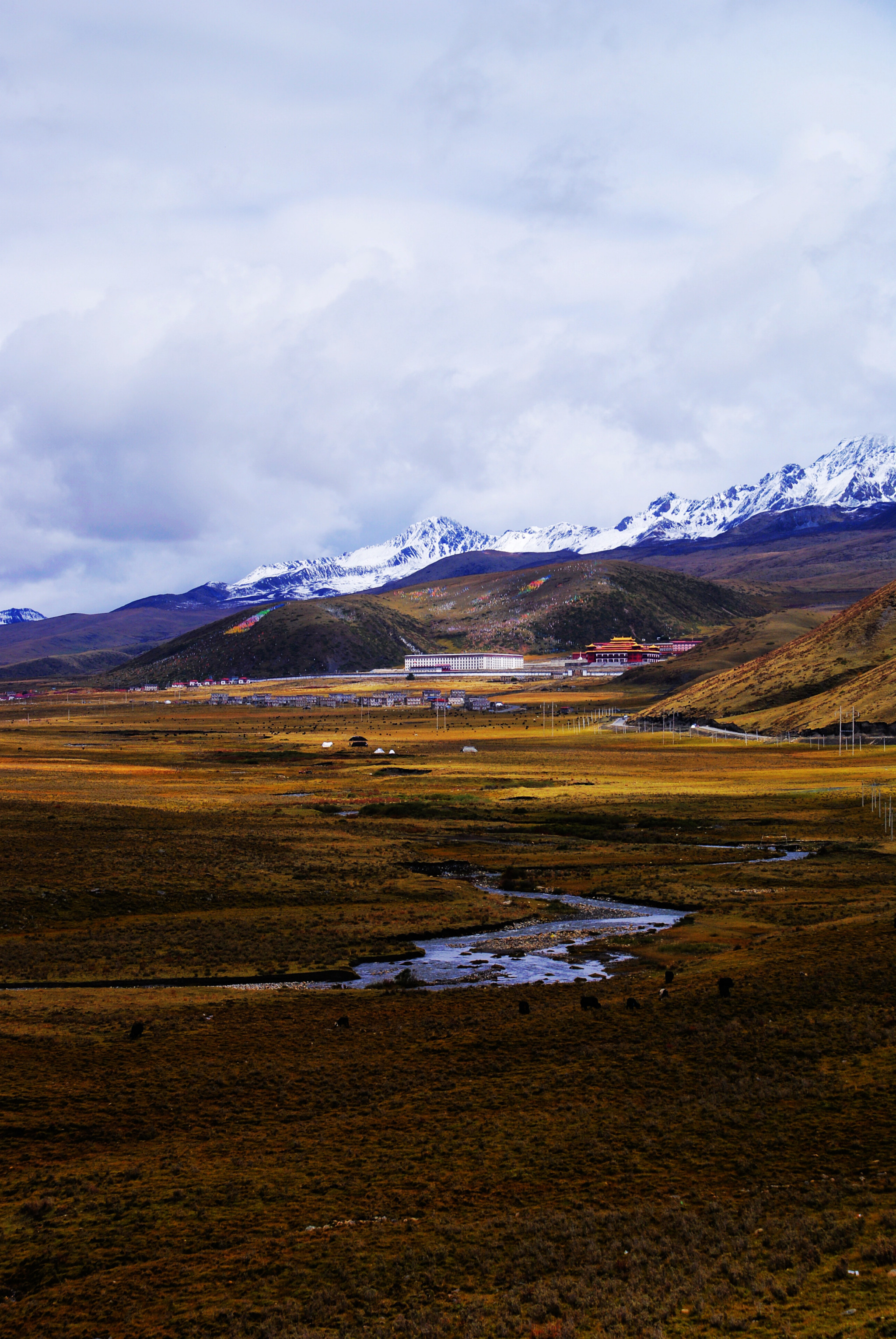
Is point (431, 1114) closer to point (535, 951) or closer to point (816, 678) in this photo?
point (535, 951)

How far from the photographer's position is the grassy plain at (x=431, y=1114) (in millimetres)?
16578

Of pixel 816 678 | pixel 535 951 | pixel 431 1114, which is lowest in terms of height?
pixel 535 951

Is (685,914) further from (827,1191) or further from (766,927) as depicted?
(827,1191)

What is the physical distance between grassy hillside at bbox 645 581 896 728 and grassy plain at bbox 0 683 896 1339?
3581 inches

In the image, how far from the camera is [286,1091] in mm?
25562

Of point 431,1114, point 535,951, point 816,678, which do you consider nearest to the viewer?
point 431,1114

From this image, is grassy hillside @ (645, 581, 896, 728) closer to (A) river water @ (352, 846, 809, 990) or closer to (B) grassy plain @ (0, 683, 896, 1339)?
(B) grassy plain @ (0, 683, 896, 1339)

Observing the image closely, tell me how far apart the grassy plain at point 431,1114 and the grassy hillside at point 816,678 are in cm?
9096

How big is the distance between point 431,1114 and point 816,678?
488 ft

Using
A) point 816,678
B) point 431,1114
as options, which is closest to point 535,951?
point 431,1114

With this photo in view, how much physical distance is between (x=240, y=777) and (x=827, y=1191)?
9469cm

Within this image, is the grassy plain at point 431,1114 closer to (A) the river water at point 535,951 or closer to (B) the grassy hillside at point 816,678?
(A) the river water at point 535,951

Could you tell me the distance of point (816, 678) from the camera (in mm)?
161625

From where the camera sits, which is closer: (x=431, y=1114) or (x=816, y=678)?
(x=431, y=1114)
